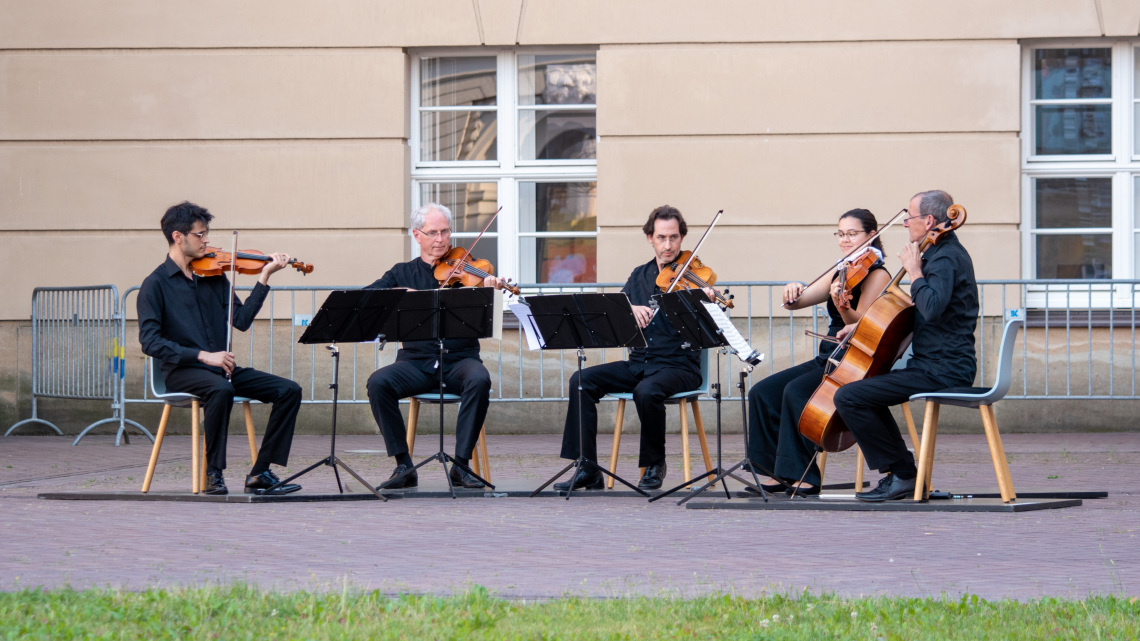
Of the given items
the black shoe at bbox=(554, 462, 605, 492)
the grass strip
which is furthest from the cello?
the grass strip

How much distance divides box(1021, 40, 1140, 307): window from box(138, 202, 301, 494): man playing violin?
18.8 ft

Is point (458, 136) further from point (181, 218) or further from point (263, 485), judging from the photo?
point (263, 485)

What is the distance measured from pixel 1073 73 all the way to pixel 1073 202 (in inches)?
37.2

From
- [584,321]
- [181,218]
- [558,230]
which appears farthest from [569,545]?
[558,230]

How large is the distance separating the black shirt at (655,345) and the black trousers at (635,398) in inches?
2.3

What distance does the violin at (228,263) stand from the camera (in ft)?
22.9

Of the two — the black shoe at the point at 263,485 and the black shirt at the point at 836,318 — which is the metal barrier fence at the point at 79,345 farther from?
the black shirt at the point at 836,318

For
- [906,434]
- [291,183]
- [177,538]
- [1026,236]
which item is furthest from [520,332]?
[177,538]

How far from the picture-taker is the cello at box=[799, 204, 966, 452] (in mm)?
6227

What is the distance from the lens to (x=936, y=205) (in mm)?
6281

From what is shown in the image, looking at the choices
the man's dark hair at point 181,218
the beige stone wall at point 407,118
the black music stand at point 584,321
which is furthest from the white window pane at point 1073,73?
the man's dark hair at point 181,218

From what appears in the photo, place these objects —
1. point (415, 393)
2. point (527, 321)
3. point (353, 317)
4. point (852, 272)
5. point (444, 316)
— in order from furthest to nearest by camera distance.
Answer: point (415, 393) < point (444, 316) < point (527, 321) < point (353, 317) < point (852, 272)

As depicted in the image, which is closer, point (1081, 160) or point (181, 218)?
point (181, 218)

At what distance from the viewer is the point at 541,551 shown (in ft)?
16.5
